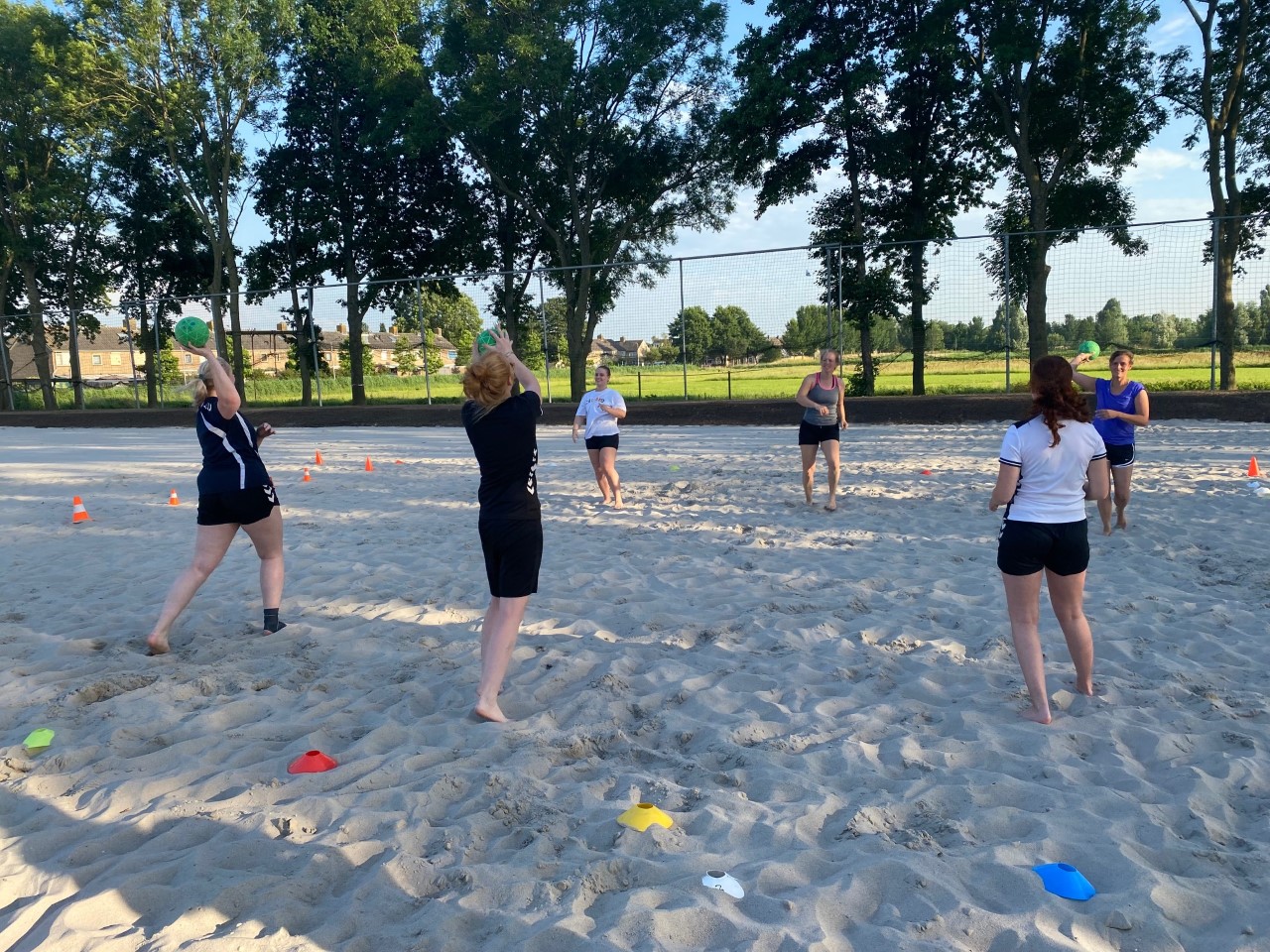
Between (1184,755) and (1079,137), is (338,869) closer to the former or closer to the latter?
(1184,755)

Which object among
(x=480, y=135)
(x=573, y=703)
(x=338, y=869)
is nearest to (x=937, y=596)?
(x=573, y=703)

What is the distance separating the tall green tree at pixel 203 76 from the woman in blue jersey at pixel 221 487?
2395 centimetres

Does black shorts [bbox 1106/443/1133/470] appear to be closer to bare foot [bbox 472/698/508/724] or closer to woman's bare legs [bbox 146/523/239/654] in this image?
bare foot [bbox 472/698/508/724]

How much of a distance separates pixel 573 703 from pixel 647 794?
3.24 feet

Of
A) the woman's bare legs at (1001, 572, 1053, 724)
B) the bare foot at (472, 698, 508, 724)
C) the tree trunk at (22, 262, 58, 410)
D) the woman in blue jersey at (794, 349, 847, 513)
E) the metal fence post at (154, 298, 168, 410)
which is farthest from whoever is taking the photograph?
the tree trunk at (22, 262, 58, 410)

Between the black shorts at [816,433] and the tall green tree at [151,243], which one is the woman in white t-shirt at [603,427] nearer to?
the black shorts at [816,433]

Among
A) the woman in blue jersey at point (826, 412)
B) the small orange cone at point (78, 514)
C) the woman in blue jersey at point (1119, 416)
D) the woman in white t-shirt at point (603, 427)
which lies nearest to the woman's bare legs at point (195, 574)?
the woman in white t-shirt at point (603, 427)

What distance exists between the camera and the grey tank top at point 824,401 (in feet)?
29.1

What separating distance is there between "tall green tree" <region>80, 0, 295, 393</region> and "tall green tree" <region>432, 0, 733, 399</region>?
642 cm

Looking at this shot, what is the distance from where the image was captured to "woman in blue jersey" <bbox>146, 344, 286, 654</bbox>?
479 cm

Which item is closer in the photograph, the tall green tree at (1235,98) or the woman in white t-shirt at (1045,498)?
the woman in white t-shirt at (1045,498)

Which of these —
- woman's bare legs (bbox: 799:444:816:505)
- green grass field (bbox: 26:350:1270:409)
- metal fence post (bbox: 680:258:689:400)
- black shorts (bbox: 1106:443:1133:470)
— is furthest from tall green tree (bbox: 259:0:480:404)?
black shorts (bbox: 1106:443:1133:470)

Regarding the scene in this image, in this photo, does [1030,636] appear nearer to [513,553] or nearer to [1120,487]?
[513,553]

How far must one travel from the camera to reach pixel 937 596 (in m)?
5.80
